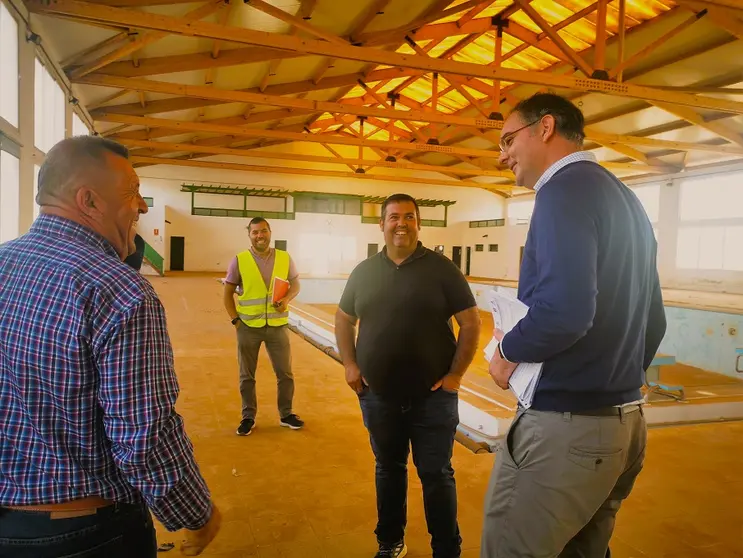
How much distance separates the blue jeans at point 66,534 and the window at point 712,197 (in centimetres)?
1756

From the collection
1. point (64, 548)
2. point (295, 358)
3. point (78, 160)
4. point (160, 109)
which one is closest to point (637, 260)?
point (78, 160)

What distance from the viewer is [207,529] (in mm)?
1195

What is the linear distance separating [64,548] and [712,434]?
4.51 metres

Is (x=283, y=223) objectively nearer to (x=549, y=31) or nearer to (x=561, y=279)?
(x=549, y=31)

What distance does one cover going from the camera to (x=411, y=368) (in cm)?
217

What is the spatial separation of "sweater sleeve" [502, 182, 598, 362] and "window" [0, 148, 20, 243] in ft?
17.4

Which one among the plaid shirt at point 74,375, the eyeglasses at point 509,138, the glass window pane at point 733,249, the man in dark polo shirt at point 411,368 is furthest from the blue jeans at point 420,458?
the glass window pane at point 733,249

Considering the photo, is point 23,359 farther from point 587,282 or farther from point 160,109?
point 160,109

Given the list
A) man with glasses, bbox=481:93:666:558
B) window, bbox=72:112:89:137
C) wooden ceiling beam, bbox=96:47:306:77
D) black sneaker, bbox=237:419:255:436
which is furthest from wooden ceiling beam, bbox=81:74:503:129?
man with glasses, bbox=481:93:666:558

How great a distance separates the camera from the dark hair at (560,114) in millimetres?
1337

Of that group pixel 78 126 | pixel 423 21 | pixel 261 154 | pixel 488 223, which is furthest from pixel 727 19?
pixel 488 223

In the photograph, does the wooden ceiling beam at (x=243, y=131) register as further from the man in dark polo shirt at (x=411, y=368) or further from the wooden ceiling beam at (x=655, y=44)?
the man in dark polo shirt at (x=411, y=368)

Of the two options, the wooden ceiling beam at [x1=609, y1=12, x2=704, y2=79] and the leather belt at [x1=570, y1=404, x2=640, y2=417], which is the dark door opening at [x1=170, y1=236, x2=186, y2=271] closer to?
the wooden ceiling beam at [x1=609, y1=12, x2=704, y2=79]

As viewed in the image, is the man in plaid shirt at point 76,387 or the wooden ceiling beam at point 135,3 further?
the wooden ceiling beam at point 135,3
